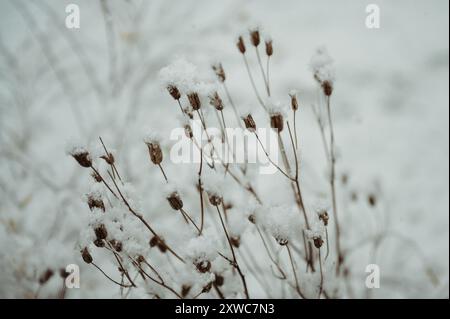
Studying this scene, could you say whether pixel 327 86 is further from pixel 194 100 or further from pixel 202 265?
pixel 202 265

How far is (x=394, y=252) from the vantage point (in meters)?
1.61

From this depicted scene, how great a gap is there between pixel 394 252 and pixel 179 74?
4.62 ft

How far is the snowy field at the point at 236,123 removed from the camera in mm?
1544

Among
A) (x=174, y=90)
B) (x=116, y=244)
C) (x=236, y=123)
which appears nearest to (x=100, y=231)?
(x=116, y=244)

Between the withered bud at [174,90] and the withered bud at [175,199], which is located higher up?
the withered bud at [174,90]

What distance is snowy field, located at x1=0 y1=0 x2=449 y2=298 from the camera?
1.54 metres

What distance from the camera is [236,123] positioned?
201 centimetres

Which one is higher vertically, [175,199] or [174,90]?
[174,90]

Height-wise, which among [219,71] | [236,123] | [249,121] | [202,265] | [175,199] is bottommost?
[202,265]

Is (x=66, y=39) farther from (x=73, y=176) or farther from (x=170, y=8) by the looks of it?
(x=73, y=176)

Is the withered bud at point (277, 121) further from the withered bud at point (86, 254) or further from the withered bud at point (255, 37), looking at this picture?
the withered bud at point (86, 254)

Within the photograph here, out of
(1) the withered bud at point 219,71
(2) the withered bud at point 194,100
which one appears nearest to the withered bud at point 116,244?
(2) the withered bud at point 194,100

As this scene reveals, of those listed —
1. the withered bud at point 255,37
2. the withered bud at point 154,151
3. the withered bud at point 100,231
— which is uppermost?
the withered bud at point 255,37

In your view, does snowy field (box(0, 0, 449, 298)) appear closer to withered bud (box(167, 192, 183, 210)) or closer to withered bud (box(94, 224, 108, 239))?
withered bud (box(167, 192, 183, 210))
